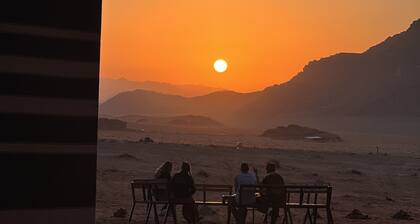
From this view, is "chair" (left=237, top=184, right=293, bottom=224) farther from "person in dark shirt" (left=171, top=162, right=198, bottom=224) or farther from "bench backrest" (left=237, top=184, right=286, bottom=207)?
"person in dark shirt" (left=171, top=162, right=198, bottom=224)

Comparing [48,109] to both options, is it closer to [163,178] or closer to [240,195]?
[240,195]

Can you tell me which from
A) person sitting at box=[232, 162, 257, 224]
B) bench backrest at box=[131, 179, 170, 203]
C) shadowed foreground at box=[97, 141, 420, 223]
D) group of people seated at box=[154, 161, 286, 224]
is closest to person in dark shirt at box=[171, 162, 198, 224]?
group of people seated at box=[154, 161, 286, 224]

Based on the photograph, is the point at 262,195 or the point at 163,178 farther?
the point at 163,178

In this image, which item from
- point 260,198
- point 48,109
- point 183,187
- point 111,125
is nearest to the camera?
point 48,109

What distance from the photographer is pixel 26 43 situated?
2846 mm

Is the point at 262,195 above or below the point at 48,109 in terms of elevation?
below

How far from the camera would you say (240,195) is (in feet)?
31.3

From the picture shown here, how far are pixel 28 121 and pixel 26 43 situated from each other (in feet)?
1.01

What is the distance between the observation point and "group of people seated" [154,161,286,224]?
31.1 feet

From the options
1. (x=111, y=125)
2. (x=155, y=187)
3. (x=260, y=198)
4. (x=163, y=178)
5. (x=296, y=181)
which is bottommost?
(x=296, y=181)

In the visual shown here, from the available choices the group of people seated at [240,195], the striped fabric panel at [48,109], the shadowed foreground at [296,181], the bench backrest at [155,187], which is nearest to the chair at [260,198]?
the group of people seated at [240,195]

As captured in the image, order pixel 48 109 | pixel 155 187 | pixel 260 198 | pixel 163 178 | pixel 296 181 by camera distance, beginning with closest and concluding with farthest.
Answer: pixel 48 109 → pixel 260 198 → pixel 155 187 → pixel 163 178 → pixel 296 181

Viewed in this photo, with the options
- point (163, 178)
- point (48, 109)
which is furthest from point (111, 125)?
point (48, 109)

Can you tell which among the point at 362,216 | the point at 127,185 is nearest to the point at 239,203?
the point at 362,216
